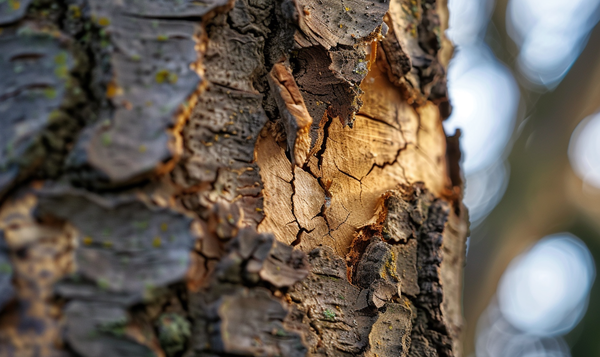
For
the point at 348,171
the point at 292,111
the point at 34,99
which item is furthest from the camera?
the point at 348,171

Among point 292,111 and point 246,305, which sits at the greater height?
point 292,111

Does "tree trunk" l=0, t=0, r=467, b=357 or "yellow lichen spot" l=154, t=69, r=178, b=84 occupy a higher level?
"yellow lichen spot" l=154, t=69, r=178, b=84

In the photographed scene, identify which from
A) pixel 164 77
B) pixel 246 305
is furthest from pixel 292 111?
pixel 246 305

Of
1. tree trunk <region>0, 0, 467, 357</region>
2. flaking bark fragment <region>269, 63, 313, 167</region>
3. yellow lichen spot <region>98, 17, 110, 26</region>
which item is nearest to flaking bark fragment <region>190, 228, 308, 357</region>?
tree trunk <region>0, 0, 467, 357</region>

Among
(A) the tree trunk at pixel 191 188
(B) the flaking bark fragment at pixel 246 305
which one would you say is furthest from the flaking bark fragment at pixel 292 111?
(B) the flaking bark fragment at pixel 246 305

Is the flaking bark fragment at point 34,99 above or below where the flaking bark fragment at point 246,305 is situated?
above

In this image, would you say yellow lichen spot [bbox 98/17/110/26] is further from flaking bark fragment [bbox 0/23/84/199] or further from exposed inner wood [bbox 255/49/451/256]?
exposed inner wood [bbox 255/49/451/256]

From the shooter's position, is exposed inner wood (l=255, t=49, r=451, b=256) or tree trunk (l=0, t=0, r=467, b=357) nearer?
tree trunk (l=0, t=0, r=467, b=357)

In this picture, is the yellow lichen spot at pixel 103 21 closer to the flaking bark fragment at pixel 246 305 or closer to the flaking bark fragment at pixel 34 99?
the flaking bark fragment at pixel 34 99

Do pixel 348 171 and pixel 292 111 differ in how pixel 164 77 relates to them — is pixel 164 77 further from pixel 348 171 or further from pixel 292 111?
pixel 348 171

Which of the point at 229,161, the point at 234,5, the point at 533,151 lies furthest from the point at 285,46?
the point at 533,151
